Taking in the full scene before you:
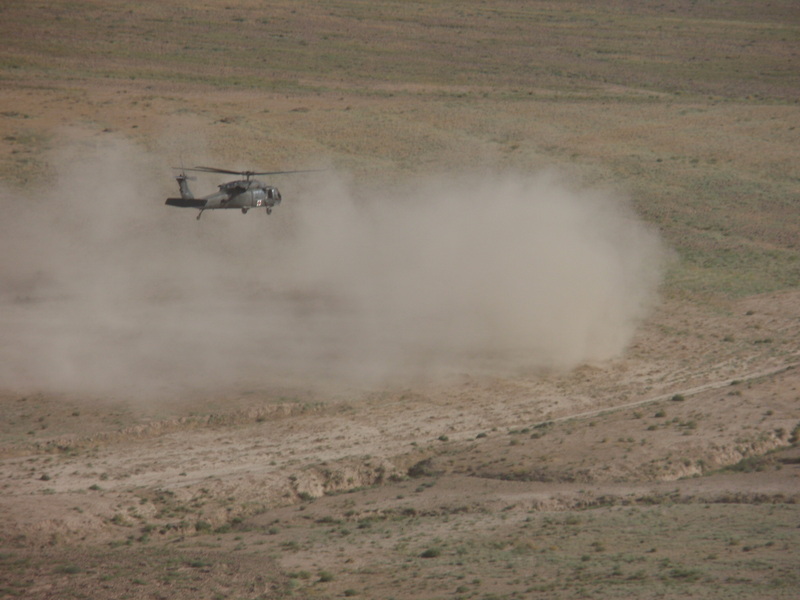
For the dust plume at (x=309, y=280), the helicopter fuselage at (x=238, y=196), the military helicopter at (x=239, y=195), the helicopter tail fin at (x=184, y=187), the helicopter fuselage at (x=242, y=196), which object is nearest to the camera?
the helicopter tail fin at (x=184, y=187)

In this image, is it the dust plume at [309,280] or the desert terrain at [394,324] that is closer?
the desert terrain at [394,324]

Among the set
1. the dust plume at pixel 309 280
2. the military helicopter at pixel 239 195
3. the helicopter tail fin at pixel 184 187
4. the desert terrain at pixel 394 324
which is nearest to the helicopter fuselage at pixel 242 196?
the military helicopter at pixel 239 195

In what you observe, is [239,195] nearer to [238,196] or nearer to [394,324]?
[238,196]

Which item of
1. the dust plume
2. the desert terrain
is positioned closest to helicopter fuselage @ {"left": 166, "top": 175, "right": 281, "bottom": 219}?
the desert terrain

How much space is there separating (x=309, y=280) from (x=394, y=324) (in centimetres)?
692

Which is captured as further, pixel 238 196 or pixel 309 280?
pixel 309 280

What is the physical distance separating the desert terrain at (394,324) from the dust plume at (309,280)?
182mm

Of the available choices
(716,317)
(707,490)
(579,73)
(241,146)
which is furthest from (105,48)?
(707,490)

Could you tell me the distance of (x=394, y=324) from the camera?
1863 inches

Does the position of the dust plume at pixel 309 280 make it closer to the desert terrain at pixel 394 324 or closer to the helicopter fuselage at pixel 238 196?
the desert terrain at pixel 394 324

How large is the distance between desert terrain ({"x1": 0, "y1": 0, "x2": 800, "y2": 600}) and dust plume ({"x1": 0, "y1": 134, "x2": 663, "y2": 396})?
18 cm

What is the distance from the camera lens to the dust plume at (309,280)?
4350cm

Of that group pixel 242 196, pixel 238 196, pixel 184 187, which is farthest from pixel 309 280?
pixel 184 187

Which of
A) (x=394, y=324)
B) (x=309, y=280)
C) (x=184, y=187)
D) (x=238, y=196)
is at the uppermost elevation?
(x=309, y=280)
